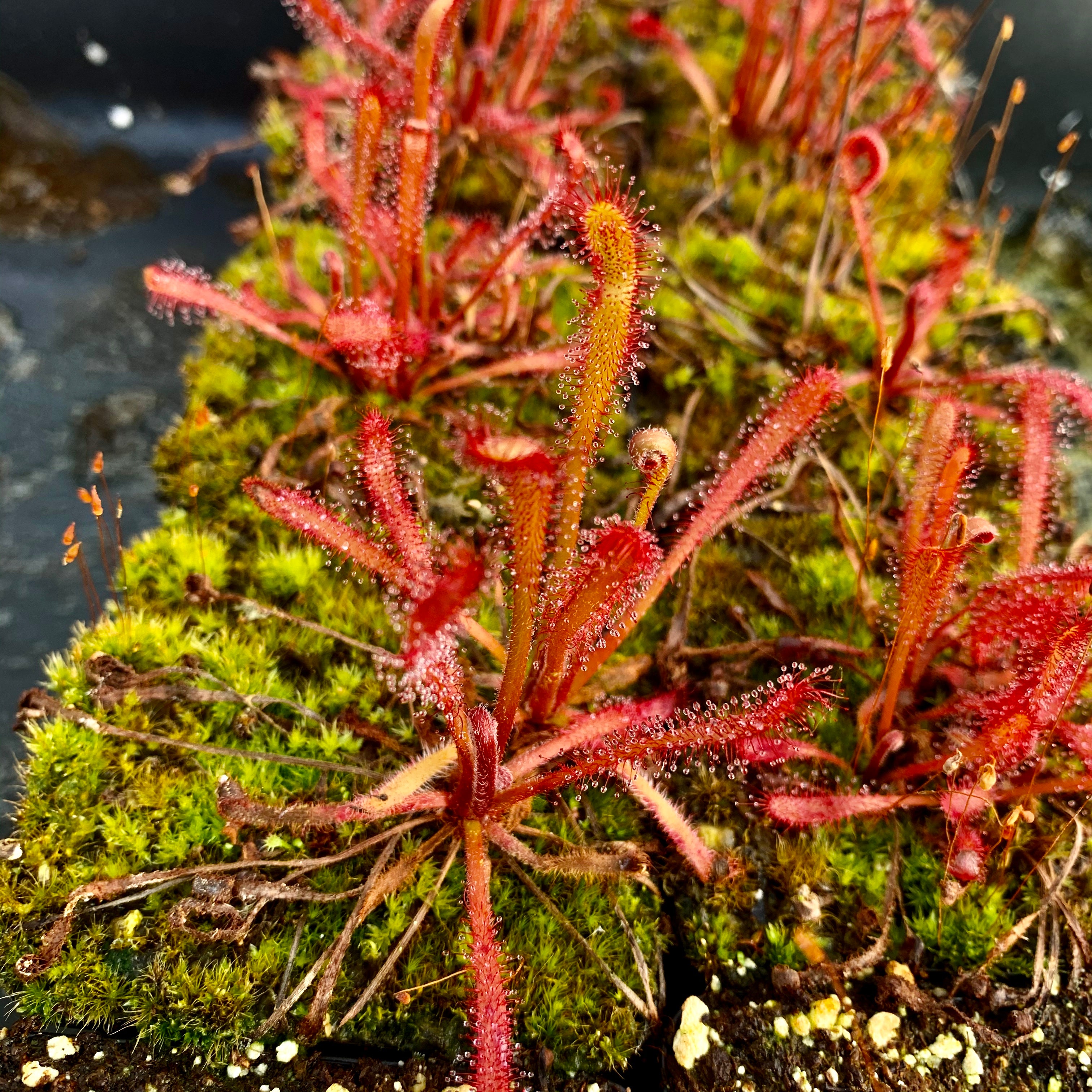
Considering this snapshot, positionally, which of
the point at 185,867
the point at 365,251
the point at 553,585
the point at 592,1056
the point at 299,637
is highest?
the point at 365,251

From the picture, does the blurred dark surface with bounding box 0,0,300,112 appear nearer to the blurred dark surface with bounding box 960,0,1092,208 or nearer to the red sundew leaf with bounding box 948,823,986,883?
the blurred dark surface with bounding box 960,0,1092,208

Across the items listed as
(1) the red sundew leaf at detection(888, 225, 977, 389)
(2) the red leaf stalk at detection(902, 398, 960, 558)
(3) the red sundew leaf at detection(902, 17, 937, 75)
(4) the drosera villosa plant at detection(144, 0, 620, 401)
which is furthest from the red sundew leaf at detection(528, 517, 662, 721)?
(3) the red sundew leaf at detection(902, 17, 937, 75)

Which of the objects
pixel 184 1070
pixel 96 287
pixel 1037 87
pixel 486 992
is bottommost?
pixel 184 1070

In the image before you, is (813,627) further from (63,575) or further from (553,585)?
(63,575)

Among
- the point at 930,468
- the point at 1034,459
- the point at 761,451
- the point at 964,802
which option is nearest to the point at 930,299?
the point at 1034,459

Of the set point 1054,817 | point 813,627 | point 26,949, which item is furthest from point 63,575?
point 1054,817

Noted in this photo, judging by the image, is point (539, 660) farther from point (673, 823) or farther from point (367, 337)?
point (367, 337)
